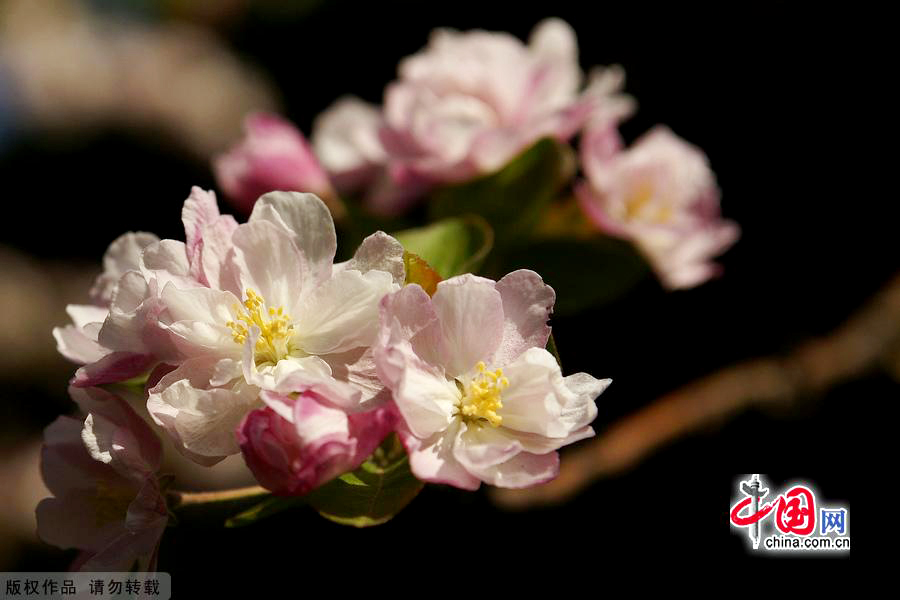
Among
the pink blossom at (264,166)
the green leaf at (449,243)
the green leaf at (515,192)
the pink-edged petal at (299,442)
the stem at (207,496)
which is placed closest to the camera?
the pink-edged petal at (299,442)

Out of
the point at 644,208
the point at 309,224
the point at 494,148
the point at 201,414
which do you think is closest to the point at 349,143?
the point at 494,148

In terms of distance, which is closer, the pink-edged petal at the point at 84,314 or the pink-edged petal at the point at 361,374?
the pink-edged petal at the point at 361,374

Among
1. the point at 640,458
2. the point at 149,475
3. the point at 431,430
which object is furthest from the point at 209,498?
the point at 640,458

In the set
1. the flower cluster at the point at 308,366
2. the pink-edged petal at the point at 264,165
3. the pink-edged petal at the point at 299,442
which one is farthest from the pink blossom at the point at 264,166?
the pink-edged petal at the point at 299,442

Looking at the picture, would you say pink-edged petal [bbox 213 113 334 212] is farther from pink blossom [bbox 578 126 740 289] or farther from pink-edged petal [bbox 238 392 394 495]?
pink-edged petal [bbox 238 392 394 495]

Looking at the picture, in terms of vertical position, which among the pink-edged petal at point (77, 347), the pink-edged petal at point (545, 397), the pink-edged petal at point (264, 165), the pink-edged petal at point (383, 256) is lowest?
the pink-edged petal at point (545, 397)

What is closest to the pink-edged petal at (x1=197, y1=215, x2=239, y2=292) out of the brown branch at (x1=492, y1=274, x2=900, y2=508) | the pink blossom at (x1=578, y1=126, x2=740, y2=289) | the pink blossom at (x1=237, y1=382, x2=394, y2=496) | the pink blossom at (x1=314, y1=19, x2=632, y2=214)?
the pink blossom at (x1=237, y1=382, x2=394, y2=496)

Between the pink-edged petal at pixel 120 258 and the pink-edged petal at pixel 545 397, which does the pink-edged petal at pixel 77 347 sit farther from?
the pink-edged petal at pixel 545 397
